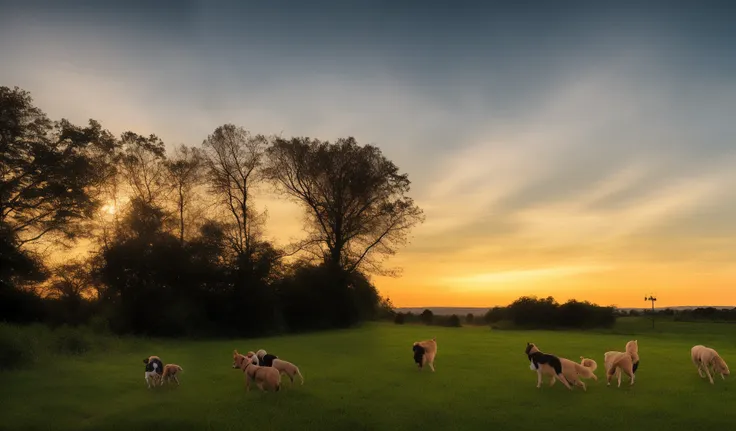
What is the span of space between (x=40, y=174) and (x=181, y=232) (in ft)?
42.4

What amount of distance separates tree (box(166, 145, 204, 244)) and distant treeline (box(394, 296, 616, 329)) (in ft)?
90.8

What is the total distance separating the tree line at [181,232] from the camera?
3462 cm

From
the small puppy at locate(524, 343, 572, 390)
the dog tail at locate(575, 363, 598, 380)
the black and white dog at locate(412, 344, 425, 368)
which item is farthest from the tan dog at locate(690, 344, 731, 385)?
the black and white dog at locate(412, 344, 425, 368)

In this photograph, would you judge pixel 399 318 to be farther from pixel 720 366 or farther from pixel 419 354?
pixel 720 366

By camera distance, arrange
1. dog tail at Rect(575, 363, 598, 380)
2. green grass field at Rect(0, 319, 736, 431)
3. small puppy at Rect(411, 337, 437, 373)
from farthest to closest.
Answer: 1. small puppy at Rect(411, 337, 437, 373)
2. dog tail at Rect(575, 363, 598, 380)
3. green grass field at Rect(0, 319, 736, 431)

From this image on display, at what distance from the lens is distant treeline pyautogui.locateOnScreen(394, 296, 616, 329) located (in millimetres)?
53344

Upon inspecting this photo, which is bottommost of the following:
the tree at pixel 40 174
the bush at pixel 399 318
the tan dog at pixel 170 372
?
the bush at pixel 399 318

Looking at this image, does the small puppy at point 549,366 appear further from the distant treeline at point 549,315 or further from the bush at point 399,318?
the bush at point 399,318

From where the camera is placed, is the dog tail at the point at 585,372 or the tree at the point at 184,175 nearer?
the dog tail at the point at 585,372

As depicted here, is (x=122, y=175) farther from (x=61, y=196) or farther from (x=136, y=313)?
(x=136, y=313)

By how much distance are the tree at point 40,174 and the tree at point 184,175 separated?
27.6 ft

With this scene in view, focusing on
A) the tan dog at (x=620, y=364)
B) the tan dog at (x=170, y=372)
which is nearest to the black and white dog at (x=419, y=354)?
the tan dog at (x=620, y=364)

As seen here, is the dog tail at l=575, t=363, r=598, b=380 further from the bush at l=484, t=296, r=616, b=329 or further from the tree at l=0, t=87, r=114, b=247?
the bush at l=484, t=296, r=616, b=329

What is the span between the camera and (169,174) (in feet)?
150
